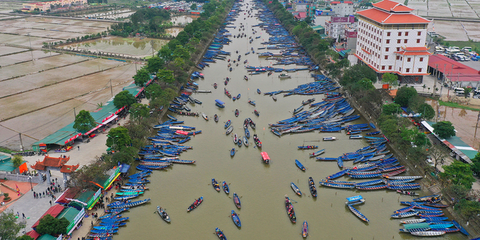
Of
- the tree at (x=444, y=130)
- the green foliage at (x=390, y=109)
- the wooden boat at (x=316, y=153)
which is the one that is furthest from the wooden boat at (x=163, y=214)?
the tree at (x=444, y=130)

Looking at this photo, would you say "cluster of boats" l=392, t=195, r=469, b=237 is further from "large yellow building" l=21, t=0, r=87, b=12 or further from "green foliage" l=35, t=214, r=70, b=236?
"large yellow building" l=21, t=0, r=87, b=12

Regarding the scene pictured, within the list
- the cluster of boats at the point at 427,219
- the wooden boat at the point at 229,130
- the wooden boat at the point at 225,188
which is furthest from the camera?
the wooden boat at the point at 229,130

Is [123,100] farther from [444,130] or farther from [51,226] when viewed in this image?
[444,130]

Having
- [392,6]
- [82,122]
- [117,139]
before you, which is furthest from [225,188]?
[392,6]

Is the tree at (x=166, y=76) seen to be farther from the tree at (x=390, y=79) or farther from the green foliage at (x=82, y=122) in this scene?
the tree at (x=390, y=79)

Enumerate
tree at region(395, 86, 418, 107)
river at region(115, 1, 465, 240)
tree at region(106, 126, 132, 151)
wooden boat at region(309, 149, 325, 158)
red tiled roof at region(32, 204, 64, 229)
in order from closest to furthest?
1. red tiled roof at region(32, 204, 64, 229)
2. river at region(115, 1, 465, 240)
3. tree at region(106, 126, 132, 151)
4. wooden boat at region(309, 149, 325, 158)
5. tree at region(395, 86, 418, 107)

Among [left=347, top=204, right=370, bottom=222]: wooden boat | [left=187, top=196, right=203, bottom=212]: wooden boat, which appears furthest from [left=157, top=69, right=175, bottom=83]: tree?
[left=347, top=204, right=370, bottom=222]: wooden boat
